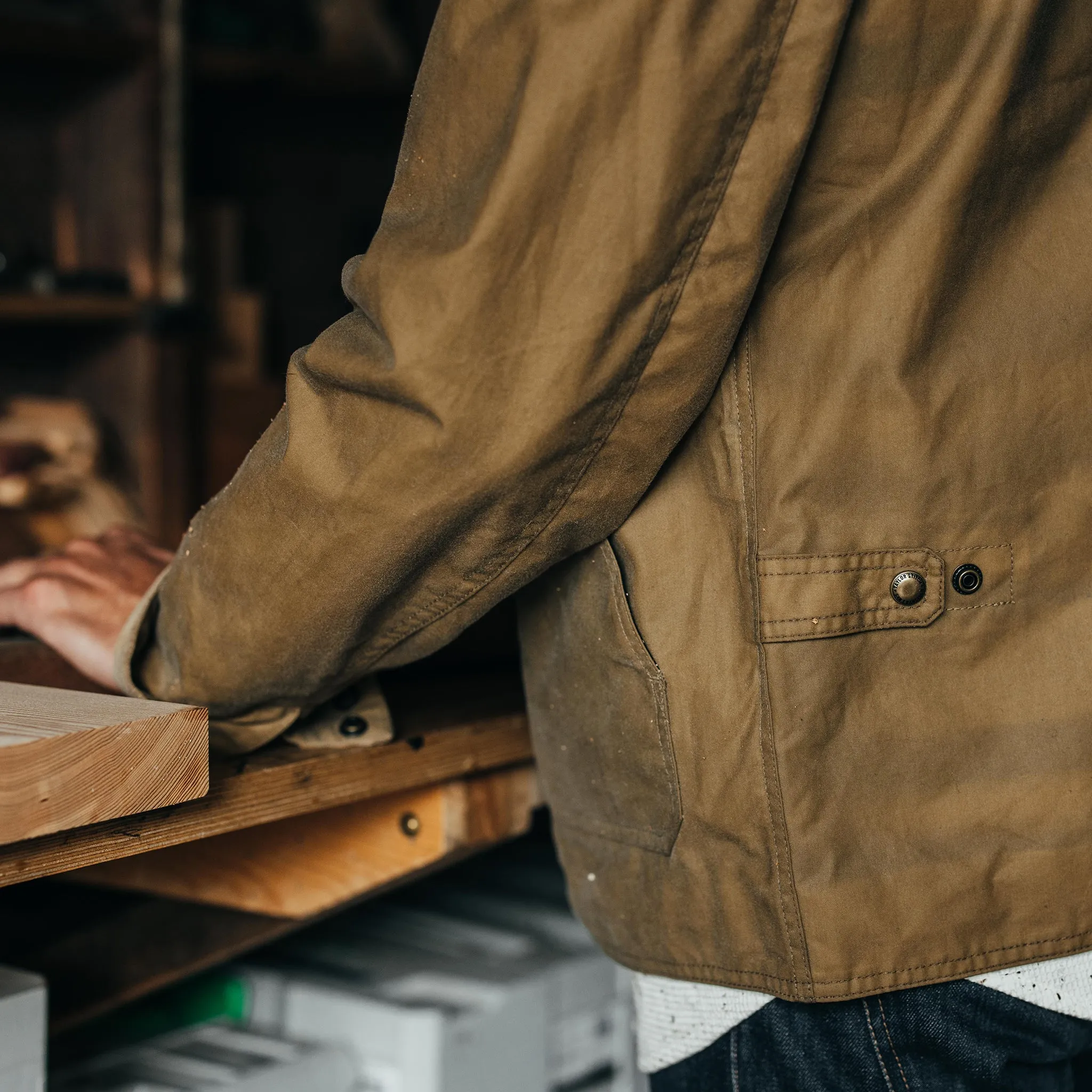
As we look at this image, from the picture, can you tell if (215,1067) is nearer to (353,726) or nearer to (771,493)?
(353,726)

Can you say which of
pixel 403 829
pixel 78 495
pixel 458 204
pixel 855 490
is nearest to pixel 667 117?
pixel 458 204

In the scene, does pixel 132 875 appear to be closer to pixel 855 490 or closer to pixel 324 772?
pixel 324 772

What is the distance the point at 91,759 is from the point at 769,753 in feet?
1.16

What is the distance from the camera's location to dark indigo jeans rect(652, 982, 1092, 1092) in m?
0.75

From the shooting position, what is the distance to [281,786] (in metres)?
0.81

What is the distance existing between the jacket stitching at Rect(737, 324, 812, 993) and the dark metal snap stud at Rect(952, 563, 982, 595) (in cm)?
11

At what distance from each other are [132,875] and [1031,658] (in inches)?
24.9

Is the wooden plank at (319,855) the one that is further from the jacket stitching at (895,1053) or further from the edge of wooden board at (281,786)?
the jacket stitching at (895,1053)

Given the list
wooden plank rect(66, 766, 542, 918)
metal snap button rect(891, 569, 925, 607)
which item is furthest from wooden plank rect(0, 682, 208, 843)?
metal snap button rect(891, 569, 925, 607)

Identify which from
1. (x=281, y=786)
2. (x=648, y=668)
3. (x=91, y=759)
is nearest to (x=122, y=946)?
(x=281, y=786)

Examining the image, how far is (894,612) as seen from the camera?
73 centimetres

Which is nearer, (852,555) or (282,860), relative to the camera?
(852,555)

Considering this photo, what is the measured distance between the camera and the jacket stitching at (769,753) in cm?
71

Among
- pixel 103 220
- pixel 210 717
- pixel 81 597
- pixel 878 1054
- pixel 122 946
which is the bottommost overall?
pixel 878 1054
